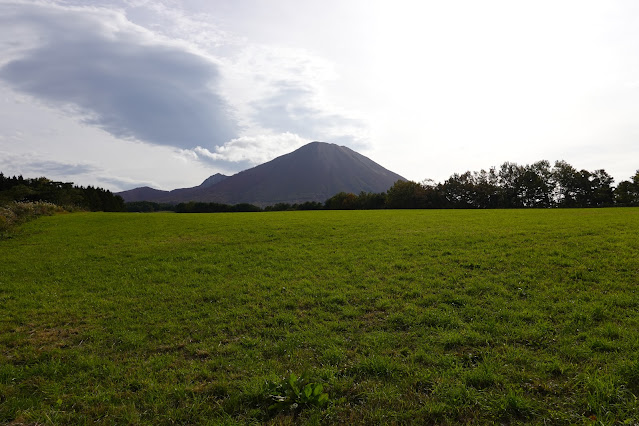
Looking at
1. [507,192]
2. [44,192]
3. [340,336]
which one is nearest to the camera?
[340,336]

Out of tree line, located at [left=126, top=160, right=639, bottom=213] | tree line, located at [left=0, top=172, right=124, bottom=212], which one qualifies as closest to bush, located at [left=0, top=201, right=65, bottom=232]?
tree line, located at [left=0, top=172, right=124, bottom=212]

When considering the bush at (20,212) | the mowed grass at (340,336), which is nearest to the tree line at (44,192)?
the bush at (20,212)

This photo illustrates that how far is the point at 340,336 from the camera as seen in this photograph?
845 centimetres

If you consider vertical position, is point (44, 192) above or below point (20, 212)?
above

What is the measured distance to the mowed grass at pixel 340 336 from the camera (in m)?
5.62

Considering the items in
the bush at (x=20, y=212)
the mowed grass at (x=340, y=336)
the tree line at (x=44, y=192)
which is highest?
the tree line at (x=44, y=192)

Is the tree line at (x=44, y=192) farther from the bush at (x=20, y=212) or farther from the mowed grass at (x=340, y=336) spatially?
the mowed grass at (x=340, y=336)

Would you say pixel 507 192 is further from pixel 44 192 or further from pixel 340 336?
pixel 44 192

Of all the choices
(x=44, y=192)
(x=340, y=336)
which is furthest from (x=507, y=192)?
(x=44, y=192)

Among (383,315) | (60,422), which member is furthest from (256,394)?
(383,315)

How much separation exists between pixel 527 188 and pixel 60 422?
123 metres

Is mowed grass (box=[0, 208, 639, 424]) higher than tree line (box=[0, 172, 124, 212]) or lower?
lower

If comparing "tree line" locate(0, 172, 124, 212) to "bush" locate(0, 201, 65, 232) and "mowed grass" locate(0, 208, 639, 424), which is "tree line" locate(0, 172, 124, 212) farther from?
"mowed grass" locate(0, 208, 639, 424)

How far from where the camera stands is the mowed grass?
562 cm
